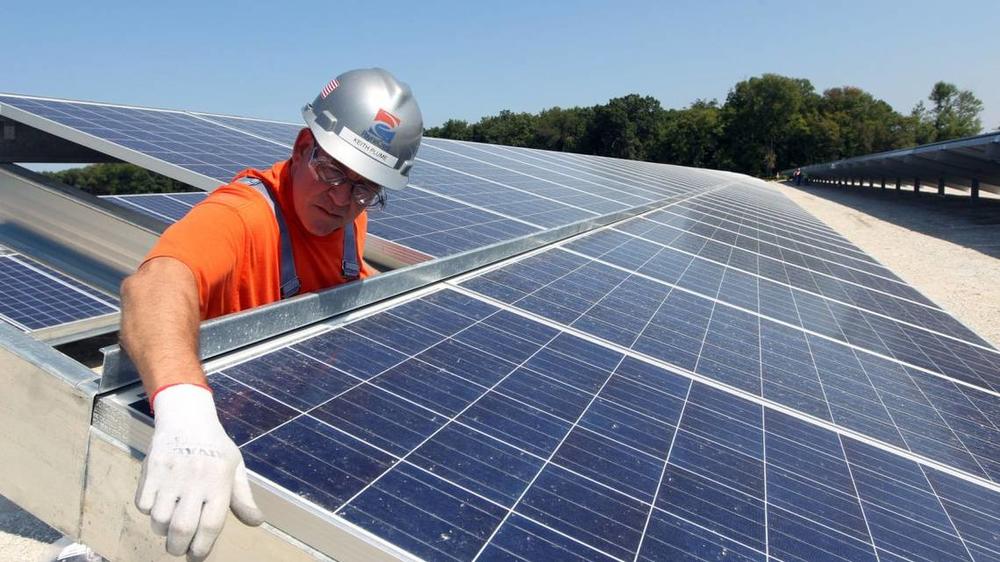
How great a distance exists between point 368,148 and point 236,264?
86cm

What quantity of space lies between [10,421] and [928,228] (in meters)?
37.7

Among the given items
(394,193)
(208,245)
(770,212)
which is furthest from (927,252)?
(208,245)

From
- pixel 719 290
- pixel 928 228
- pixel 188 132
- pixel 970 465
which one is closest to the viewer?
pixel 970 465

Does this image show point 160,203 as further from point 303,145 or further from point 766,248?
point 766,248

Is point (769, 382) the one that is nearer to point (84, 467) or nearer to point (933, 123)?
point (84, 467)

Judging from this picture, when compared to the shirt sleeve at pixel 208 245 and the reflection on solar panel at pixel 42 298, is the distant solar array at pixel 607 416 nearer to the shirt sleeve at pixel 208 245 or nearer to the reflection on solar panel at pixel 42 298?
the shirt sleeve at pixel 208 245

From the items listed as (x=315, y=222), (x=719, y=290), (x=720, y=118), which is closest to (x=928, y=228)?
(x=719, y=290)

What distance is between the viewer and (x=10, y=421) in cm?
287

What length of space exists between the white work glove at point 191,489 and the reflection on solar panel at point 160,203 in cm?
841

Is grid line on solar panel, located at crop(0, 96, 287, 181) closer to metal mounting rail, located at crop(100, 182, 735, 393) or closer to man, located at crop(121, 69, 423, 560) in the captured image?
metal mounting rail, located at crop(100, 182, 735, 393)

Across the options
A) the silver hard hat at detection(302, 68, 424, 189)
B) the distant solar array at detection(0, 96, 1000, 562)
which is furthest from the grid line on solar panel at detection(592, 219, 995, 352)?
the silver hard hat at detection(302, 68, 424, 189)

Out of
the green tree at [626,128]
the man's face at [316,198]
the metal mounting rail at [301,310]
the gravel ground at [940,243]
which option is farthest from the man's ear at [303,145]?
the green tree at [626,128]

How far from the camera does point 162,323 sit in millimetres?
2229

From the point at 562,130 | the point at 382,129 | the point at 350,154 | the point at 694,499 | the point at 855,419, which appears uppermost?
the point at 562,130
